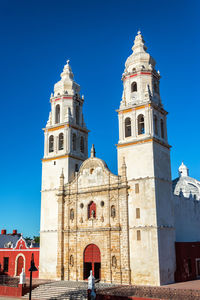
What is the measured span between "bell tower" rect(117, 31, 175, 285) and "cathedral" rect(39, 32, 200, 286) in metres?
0.09

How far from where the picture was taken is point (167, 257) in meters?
32.1

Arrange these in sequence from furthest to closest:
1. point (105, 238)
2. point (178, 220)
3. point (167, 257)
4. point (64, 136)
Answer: point (64, 136) → point (178, 220) → point (105, 238) → point (167, 257)

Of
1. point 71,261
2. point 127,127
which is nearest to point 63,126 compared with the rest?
point 127,127

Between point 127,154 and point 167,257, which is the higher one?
point 127,154

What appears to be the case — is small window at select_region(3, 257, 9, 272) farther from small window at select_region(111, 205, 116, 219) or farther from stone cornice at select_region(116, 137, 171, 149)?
stone cornice at select_region(116, 137, 171, 149)

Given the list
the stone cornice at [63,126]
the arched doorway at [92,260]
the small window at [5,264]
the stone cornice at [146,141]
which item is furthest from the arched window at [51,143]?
the small window at [5,264]

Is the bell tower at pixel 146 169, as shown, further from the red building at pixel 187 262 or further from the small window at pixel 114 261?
the small window at pixel 114 261

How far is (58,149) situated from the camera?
41.5 metres

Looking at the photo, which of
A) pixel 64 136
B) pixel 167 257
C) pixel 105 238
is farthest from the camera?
pixel 64 136

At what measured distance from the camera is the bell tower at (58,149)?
3869cm

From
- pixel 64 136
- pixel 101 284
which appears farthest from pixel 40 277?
pixel 64 136

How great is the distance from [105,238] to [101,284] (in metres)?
4.43

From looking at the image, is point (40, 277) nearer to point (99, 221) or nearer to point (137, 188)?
point (99, 221)

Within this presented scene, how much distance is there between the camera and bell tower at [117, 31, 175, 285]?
31.4m
